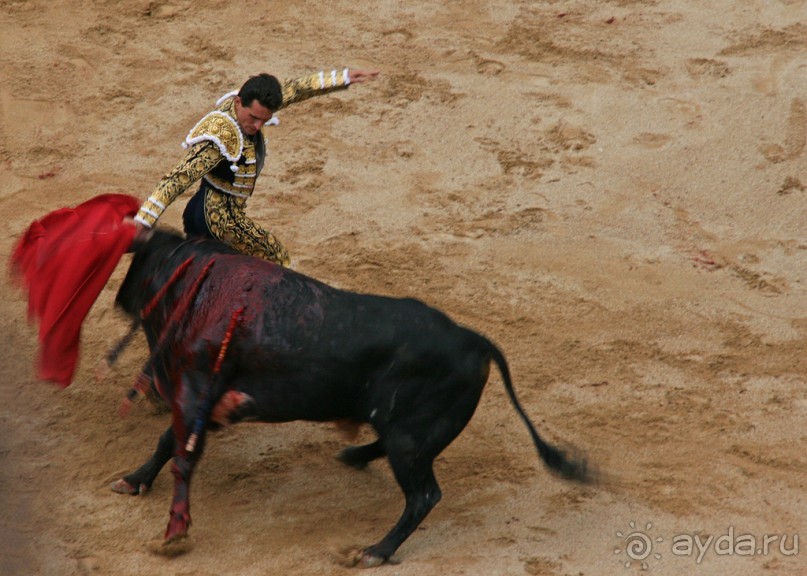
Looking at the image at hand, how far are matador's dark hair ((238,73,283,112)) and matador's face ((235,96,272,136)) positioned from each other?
0.08ft

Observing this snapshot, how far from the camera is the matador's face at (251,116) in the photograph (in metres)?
5.47

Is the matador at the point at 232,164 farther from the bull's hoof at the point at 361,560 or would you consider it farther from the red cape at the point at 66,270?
the bull's hoof at the point at 361,560

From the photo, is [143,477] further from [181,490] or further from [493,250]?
[493,250]

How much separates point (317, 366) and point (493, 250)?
9.12ft

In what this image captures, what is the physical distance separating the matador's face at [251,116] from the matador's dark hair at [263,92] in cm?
2

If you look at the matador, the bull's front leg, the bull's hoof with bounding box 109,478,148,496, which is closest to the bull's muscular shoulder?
the matador

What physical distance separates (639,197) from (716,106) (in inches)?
45.2

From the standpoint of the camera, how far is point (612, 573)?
5.09 m

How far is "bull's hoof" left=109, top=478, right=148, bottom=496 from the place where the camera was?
557 centimetres

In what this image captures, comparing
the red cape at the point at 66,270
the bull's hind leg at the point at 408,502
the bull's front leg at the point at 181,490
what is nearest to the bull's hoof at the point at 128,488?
the bull's front leg at the point at 181,490

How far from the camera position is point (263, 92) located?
541cm

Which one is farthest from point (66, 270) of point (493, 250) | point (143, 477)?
point (493, 250)

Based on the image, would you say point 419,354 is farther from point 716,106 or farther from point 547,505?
point 716,106

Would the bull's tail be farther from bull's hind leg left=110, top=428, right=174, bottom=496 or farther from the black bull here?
bull's hind leg left=110, top=428, right=174, bottom=496
